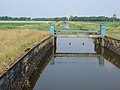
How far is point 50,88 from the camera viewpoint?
1255cm

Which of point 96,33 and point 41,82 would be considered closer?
point 41,82

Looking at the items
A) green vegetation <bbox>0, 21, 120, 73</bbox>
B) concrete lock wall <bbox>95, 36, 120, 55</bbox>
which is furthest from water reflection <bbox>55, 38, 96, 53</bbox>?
green vegetation <bbox>0, 21, 120, 73</bbox>

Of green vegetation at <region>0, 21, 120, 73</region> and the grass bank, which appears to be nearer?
the grass bank

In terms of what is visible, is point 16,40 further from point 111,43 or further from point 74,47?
point 74,47

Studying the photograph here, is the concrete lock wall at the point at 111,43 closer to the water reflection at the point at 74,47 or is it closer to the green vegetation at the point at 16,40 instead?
the water reflection at the point at 74,47

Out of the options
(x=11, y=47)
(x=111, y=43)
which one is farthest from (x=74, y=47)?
(x=11, y=47)

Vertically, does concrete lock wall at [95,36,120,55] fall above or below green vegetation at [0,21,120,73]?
below

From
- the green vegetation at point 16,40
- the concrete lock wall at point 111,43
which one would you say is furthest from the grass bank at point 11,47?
the concrete lock wall at point 111,43

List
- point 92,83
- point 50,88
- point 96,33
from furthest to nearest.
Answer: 1. point 96,33
2. point 92,83
3. point 50,88

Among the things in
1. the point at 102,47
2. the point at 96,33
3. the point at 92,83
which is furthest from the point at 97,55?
the point at 92,83

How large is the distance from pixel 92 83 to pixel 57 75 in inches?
115

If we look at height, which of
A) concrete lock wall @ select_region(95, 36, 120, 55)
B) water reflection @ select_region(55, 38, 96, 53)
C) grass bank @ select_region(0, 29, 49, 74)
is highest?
grass bank @ select_region(0, 29, 49, 74)

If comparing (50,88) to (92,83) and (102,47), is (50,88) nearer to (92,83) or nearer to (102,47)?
(92,83)

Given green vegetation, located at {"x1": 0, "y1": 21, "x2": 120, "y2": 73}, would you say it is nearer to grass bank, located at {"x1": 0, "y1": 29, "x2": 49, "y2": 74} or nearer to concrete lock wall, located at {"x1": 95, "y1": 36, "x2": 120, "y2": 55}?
grass bank, located at {"x1": 0, "y1": 29, "x2": 49, "y2": 74}
